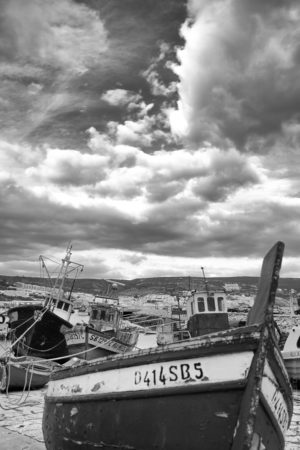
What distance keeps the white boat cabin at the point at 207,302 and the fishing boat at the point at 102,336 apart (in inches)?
139

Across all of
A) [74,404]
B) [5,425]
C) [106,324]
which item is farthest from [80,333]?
[74,404]

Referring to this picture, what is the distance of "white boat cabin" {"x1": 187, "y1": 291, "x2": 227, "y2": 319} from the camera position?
2106 centimetres

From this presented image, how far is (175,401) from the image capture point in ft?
14.7

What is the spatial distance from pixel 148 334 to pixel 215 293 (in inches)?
309

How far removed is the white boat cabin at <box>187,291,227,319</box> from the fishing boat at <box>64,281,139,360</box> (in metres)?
3.54

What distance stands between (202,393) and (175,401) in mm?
371

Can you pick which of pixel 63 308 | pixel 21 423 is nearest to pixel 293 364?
pixel 21 423

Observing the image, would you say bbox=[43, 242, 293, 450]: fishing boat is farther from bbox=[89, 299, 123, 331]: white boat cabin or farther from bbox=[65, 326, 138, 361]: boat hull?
bbox=[89, 299, 123, 331]: white boat cabin

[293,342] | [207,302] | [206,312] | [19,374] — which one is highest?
[207,302]

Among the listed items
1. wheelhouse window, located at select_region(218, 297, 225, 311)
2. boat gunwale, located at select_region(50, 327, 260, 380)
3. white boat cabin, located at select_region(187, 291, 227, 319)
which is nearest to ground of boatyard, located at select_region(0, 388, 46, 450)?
boat gunwale, located at select_region(50, 327, 260, 380)

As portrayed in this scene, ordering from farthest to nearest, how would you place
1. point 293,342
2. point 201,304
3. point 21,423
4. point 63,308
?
point 63,308 < point 201,304 < point 293,342 < point 21,423

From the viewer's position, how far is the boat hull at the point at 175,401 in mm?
4246

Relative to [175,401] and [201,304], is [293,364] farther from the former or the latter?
[175,401]

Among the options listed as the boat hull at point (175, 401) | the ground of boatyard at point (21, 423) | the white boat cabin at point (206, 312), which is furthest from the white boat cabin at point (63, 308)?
the boat hull at point (175, 401)
